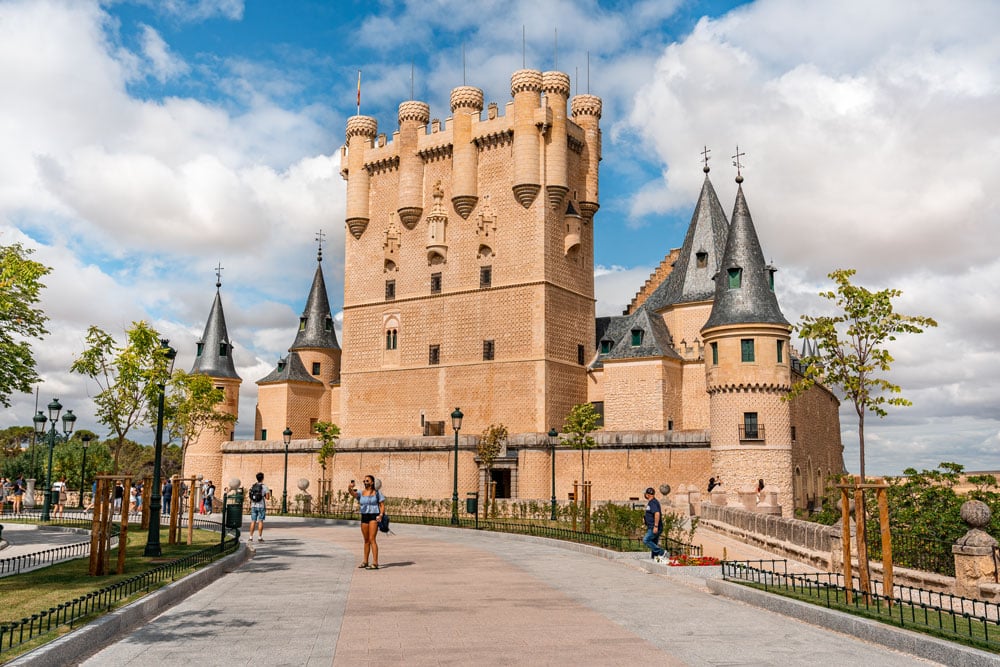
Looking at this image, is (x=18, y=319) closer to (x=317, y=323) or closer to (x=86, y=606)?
(x=86, y=606)

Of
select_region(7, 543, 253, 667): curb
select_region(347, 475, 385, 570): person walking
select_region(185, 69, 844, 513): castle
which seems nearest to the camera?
select_region(7, 543, 253, 667): curb

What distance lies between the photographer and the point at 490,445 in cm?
4122

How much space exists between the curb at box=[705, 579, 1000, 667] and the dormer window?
26264 millimetres

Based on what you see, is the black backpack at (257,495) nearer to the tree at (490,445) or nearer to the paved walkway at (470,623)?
the paved walkway at (470,623)

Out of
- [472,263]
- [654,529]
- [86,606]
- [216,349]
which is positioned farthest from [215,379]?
[86,606]

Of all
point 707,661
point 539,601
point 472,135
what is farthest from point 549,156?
point 707,661

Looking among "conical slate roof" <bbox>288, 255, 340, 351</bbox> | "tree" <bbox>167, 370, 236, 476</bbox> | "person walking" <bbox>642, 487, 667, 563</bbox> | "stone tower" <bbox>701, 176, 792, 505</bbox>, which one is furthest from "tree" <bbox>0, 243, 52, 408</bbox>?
"conical slate roof" <bbox>288, 255, 340, 351</bbox>

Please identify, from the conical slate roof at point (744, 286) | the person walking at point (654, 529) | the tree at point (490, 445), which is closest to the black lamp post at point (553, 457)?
the tree at point (490, 445)

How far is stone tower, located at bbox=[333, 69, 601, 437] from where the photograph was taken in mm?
45875

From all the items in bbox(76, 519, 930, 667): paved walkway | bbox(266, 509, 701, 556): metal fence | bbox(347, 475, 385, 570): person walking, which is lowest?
bbox(266, 509, 701, 556): metal fence

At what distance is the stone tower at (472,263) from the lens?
45875 millimetres

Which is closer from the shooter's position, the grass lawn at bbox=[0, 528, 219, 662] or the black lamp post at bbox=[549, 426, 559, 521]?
the grass lawn at bbox=[0, 528, 219, 662]

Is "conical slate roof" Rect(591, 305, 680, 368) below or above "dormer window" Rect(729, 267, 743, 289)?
below

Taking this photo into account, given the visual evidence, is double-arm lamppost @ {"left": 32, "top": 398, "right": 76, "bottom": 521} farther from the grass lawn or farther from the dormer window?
the dormer window
